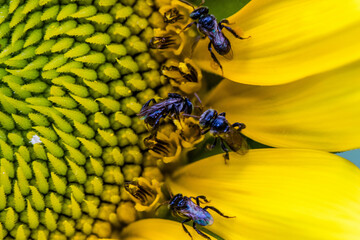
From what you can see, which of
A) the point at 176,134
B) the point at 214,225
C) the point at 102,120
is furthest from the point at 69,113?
the point at 214,225

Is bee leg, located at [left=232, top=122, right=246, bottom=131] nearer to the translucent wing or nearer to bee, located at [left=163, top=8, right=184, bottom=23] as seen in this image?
the translucent wing

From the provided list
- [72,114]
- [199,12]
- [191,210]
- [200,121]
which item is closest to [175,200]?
[191,210]

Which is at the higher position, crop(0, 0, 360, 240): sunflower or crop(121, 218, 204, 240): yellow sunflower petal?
crop(0, 0, 360, 240): sunflower

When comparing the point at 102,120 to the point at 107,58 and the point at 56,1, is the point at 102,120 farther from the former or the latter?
the point at 56,1

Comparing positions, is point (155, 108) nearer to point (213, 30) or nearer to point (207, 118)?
point (207, 118)

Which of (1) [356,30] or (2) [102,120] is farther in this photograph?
(2) [102,120]

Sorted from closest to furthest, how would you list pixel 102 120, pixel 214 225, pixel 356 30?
pixel 356 30
pixel 214 225
pixel 102 120

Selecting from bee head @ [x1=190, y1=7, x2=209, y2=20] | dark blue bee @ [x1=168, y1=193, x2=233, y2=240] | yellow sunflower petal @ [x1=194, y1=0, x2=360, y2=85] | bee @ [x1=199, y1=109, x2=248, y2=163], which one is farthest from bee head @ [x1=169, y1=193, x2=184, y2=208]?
bee head @ [x1=190, y1=7, x2=209, y2=20]
